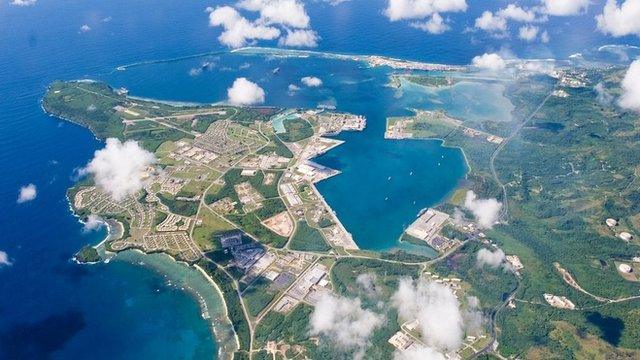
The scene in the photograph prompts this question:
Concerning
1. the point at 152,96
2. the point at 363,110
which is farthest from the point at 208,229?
the point at 152,96

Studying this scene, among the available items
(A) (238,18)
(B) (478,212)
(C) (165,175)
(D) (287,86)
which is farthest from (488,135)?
(A) (238,18)

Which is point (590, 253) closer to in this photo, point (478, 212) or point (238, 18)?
point (478, 212)

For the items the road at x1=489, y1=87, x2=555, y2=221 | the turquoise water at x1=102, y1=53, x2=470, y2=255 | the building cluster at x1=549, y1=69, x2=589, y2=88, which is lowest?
the road at x1=489, y1=87, x2=555, y2=221

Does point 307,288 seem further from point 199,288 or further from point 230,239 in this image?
Answer: point 230,239

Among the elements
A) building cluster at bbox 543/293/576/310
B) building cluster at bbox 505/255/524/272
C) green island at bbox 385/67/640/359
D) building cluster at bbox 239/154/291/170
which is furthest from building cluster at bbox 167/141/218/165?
building cluster at bbox 543/293/576/310

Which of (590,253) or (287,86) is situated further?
(287,86)

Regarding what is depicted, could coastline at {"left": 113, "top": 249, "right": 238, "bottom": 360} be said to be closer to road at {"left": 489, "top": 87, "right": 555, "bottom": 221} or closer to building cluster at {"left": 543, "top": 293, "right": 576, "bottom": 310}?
building cluster at {"left": 543, "top": 293, "right": 576, "bottom": 310}
